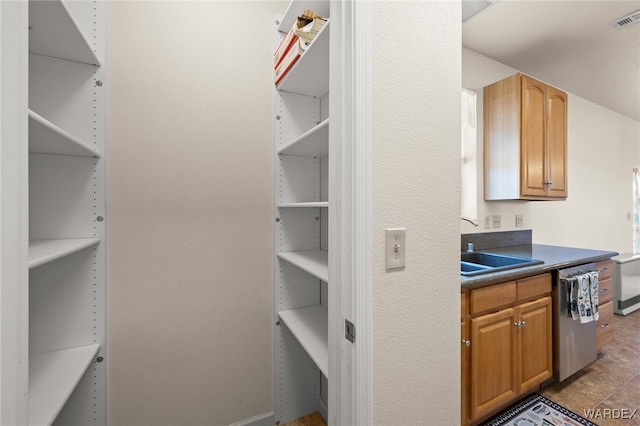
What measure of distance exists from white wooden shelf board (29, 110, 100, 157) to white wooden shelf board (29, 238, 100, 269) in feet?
1.22

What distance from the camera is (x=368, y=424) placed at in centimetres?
79

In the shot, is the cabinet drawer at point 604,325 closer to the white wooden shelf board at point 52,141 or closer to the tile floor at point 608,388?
the tile floor at point 608,388

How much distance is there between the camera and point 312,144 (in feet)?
4.88

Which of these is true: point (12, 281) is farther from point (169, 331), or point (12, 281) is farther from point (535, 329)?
point (535, 329)

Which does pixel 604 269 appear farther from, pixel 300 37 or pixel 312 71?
pixel 300 37

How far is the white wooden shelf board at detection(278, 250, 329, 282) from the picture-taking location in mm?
1216

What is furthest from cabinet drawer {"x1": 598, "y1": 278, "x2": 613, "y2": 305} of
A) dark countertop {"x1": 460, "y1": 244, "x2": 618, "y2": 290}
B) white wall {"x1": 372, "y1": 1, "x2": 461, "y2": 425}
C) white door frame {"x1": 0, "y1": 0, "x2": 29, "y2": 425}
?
white door frame {"x1": 0, "y1": 0, "x2": 29, "y2": 425}

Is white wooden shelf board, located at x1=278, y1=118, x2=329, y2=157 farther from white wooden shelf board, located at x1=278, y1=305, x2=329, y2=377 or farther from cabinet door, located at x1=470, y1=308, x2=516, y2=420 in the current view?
cabinet door, located at x1=470, y1=308, x2=516, y2=420

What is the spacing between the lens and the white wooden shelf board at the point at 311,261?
1.22 meters

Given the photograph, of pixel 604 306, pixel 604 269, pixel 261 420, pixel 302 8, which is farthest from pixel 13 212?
pixel 604 306

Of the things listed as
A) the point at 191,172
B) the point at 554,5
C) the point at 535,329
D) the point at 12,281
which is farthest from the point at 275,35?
the point at 535,329

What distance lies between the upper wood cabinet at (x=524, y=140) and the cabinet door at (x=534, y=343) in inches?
36.2

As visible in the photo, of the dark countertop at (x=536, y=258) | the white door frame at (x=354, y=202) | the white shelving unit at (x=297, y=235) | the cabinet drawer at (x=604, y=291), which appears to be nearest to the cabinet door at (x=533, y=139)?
the dark countertop at (x=536, y=258)

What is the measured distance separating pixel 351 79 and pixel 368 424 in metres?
0.96
